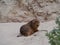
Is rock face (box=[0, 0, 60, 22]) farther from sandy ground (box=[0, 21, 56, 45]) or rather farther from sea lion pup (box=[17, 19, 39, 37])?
sea lion pup (box=[17, 19, 39, 37])

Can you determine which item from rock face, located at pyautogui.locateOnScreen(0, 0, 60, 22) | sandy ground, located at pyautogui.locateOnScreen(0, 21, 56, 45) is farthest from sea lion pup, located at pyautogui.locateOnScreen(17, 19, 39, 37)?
rock face, located at pyautogui.locateOnScreen(0, 0, 60, 22)

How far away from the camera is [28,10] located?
25.6 feet

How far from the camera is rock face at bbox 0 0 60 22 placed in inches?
298

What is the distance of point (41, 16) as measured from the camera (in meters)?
7.71

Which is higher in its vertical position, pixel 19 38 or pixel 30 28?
pixel 30 28

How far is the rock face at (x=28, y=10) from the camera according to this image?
7574mm

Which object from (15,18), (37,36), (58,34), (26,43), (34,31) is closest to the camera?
(58,34)

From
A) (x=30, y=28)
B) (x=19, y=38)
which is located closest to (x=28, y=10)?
(x=30, y=28)

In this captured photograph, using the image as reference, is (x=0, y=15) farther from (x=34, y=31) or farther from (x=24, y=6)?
(x=34, y=31)

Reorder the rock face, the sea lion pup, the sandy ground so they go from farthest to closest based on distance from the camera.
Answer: the rock face < the sea lion pup < the sandy ground

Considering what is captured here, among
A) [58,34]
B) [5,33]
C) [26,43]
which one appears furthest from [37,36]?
[58,34]

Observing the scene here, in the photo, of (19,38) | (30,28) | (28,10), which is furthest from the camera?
(28,10)

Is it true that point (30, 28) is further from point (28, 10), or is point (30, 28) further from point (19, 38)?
point (28, 10)

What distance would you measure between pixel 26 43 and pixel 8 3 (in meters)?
3.27
